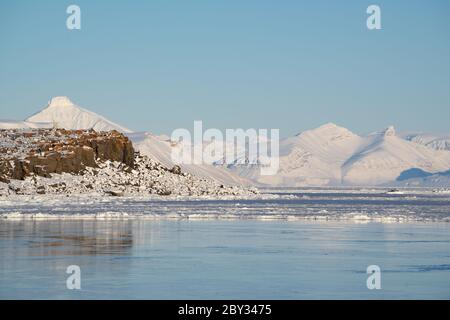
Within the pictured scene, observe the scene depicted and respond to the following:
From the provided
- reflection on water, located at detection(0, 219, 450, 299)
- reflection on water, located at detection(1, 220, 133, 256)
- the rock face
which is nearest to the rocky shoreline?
the rock face

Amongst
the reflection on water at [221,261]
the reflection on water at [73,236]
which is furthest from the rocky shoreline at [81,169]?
the reflection on water at [221,261]

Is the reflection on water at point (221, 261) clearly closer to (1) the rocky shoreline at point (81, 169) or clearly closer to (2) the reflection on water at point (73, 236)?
(2) the reflection on water at point (73, 236)

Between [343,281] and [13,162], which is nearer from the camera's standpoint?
[343,281]

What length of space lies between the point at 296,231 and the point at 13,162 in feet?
200

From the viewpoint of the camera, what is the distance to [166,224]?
37594 mm

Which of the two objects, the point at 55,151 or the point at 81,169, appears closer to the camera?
the point at 55,151

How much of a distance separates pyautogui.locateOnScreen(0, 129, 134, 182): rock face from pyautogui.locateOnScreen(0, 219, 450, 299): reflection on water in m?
56.3

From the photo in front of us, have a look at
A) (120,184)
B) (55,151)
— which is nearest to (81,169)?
(55,151)

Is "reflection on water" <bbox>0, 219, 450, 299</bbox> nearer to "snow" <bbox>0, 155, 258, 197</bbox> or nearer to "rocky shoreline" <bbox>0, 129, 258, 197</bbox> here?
"snow" <bbox>0, 155, 258, 197</bbox>

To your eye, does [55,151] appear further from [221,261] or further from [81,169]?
[221,261]

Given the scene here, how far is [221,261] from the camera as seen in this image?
878 inches

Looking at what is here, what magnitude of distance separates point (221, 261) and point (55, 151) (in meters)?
74.7
